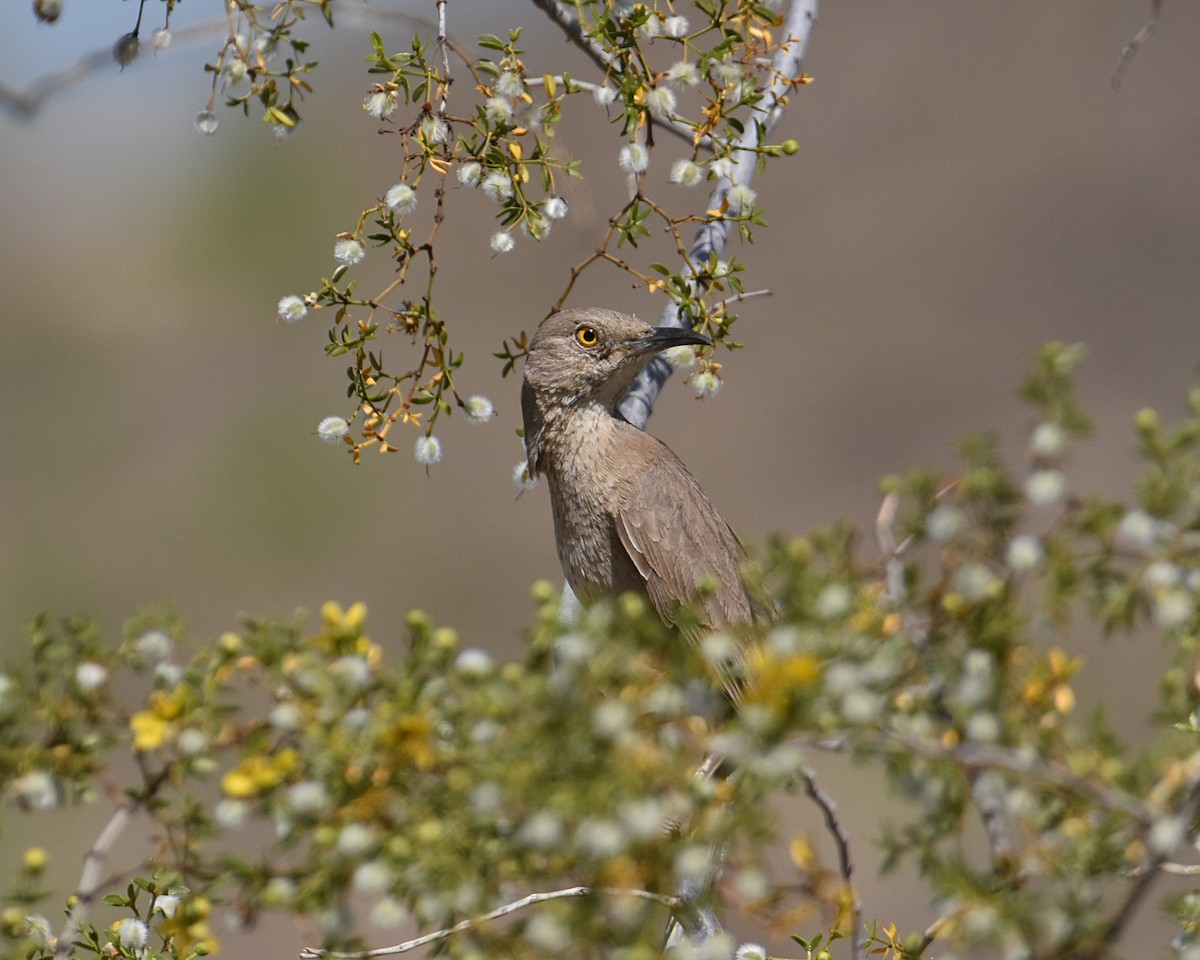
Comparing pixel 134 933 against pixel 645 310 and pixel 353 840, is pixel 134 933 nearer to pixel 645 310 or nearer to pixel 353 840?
pixel 353 840

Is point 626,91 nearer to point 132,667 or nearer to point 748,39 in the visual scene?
point 748,39

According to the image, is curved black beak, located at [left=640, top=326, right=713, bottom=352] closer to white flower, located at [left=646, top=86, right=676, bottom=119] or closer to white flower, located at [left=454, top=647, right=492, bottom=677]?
white flower, located at [left=646, top=86, right=676, bottom=119]

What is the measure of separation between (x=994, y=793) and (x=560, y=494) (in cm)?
341

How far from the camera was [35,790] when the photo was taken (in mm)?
2012

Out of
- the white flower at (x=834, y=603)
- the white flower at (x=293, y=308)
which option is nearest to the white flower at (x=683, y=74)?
the white flower at (x=293, y=308)

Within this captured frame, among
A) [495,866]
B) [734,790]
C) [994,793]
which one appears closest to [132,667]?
[495,866]

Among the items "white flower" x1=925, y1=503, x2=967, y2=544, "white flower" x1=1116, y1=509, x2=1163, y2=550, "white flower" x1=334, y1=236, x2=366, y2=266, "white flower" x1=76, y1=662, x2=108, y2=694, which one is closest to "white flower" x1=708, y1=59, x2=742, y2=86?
"white flower" x1=334, y1=236, x2=366, y2=266

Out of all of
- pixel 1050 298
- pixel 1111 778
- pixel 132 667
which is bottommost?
pixel 1111 778

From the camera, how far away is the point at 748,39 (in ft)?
12.6

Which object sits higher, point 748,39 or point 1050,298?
point 1050,298

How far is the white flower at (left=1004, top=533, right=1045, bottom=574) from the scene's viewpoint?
70.6 inches

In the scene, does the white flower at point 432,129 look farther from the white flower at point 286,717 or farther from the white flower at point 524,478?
the white flower at point 286,717

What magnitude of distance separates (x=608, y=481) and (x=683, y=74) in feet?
6.27

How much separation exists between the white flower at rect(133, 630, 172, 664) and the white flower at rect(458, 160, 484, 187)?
175cm
